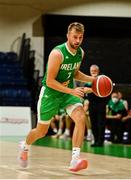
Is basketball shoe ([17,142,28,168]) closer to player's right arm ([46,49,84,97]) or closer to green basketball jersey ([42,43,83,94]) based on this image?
green basketball jersey ([42,43,83,94])

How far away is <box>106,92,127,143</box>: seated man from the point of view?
43.6ft

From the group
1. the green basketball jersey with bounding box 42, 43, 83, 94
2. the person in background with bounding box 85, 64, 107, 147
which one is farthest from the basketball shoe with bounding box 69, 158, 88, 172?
the person in background with bounding box 85, 64, 107, 147

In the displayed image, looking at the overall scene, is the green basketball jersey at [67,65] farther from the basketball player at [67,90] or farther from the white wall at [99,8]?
the white wall at [99,8]

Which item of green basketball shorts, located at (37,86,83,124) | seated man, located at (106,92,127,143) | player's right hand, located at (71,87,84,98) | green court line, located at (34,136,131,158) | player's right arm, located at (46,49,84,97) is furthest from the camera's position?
seated man, located at (106,92,127,143)

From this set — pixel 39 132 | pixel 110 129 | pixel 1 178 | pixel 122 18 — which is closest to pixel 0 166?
pixel 39 132

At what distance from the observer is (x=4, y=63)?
763 inches

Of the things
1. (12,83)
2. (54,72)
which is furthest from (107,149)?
(12,83)

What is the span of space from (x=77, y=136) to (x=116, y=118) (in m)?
7.55

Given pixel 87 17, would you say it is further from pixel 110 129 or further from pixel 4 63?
pixel 110 129

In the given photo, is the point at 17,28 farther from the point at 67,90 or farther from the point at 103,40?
the point at 67,90

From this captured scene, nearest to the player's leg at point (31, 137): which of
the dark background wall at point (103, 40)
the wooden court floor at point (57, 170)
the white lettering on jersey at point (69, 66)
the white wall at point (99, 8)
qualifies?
the wooden court floor at point (57, 170)

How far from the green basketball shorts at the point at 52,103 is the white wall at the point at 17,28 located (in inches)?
542

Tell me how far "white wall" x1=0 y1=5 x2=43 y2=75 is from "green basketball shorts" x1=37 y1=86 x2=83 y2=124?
13.8 meters

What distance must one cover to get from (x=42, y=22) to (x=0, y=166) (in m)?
13.9
